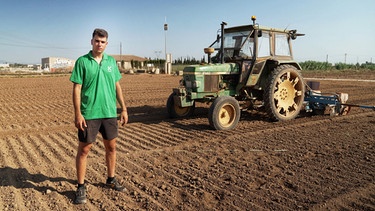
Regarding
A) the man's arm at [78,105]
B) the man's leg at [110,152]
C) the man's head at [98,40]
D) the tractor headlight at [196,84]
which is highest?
the man's head at [98,40]

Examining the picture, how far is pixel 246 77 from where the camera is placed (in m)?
7.05

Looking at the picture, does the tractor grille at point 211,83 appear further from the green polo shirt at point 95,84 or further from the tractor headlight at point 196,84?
the green polo shirt at point 95,84

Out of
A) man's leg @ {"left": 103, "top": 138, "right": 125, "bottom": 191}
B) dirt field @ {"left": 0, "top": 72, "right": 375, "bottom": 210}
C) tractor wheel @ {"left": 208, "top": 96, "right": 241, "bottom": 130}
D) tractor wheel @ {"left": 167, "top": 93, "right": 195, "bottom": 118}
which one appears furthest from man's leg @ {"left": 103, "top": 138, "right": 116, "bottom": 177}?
tractor wheel @ {"left": 167, "top": 93, "right": 195, "bottom": 118}

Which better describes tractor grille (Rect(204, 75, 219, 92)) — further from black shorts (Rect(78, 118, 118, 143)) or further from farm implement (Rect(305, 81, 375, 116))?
black shorts (Rect(78, 118, 118, 143))

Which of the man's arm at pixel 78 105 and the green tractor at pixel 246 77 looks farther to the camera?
the green tractor at pixel 246 77

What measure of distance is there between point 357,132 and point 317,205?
3.65 m

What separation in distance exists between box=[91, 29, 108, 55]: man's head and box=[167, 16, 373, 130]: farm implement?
11.2 feet

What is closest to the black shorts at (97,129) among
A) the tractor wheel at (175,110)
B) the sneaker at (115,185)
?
the sneaker at (115,185)

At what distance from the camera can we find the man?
3.20 meters

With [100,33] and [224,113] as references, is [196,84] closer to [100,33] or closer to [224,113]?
[224,113]

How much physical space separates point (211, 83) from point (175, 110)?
1.17m

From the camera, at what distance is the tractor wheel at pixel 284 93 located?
22.7ft

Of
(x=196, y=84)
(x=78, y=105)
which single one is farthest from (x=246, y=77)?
(x=78, y=105)

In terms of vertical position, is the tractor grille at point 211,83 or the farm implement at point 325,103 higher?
the tractor grille at point 211,83
